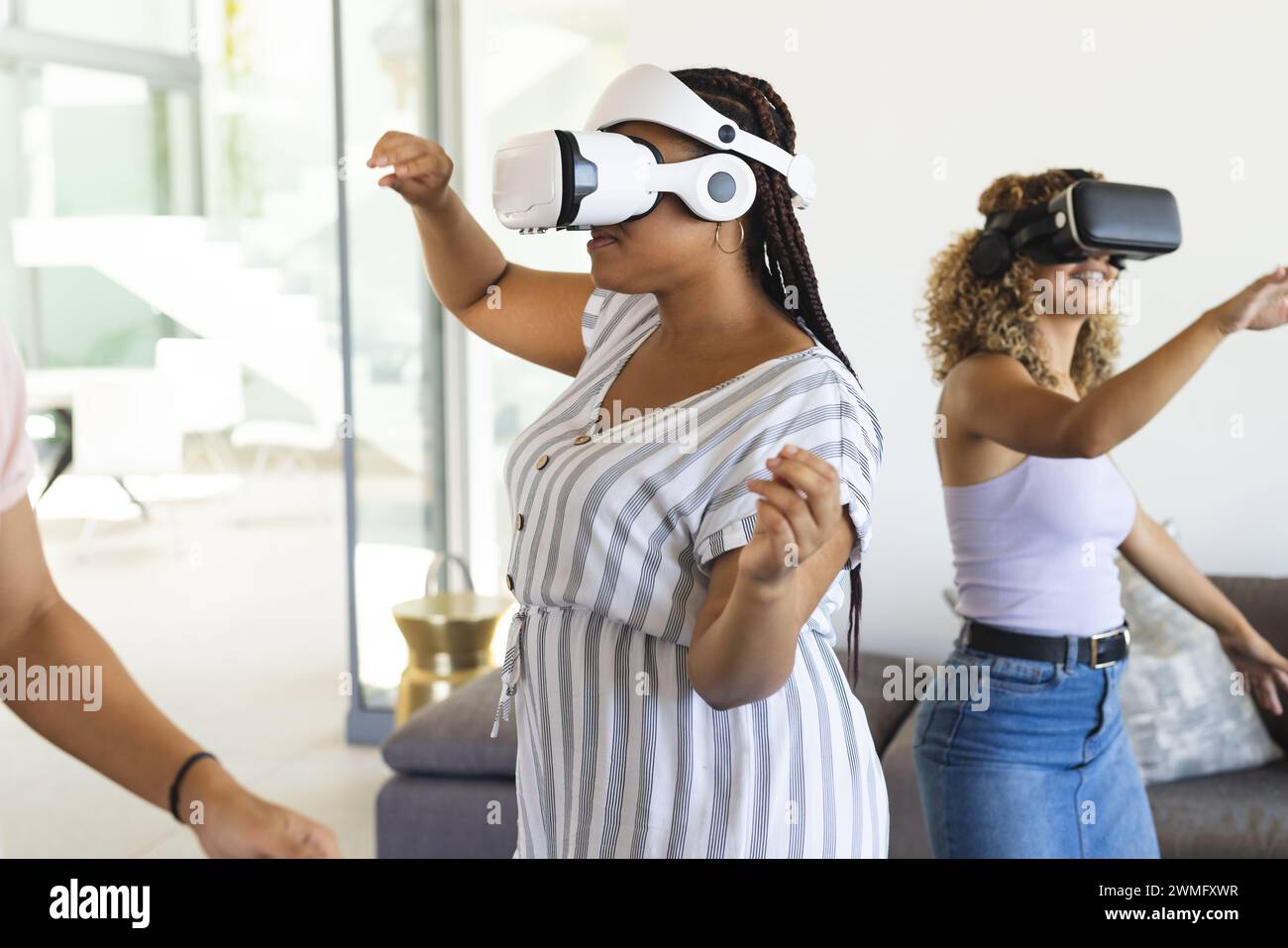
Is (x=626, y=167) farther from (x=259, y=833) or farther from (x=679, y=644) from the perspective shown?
(x=259, y=833)

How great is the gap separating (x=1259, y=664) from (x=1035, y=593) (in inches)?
12.9

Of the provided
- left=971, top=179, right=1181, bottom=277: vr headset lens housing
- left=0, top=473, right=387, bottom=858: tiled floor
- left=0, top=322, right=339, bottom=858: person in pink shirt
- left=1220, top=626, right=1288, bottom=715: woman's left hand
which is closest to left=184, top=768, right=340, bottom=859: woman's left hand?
left=0, top=322, right=339, bottom=858: person in pink shirt

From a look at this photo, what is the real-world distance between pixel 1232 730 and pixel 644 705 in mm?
1722

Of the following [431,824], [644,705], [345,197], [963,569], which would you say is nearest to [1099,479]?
[963,569]

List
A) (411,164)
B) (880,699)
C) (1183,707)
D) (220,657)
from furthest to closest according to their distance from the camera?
(220,657) → (880,699) → (1183,707) → (411,164)

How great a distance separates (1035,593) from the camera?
5.06ft

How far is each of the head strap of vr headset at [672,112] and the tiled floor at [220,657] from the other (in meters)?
2.12

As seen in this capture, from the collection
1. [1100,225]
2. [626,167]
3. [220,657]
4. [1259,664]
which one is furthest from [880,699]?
[220,657]

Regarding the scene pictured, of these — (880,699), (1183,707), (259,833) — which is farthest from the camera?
(880,699)

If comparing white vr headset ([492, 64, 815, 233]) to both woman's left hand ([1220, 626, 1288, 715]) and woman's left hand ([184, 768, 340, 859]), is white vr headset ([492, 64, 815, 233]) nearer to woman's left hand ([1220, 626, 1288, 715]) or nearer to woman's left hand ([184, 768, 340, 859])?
woman's left hand ([184, 768, 340, 859])

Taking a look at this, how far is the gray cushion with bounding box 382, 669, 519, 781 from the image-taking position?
8.20 feet

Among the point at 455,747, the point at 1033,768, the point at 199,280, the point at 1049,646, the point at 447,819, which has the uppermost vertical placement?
the point at 199,280

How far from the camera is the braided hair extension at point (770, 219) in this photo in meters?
1.16

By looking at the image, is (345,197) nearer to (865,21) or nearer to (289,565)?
(865,21)
